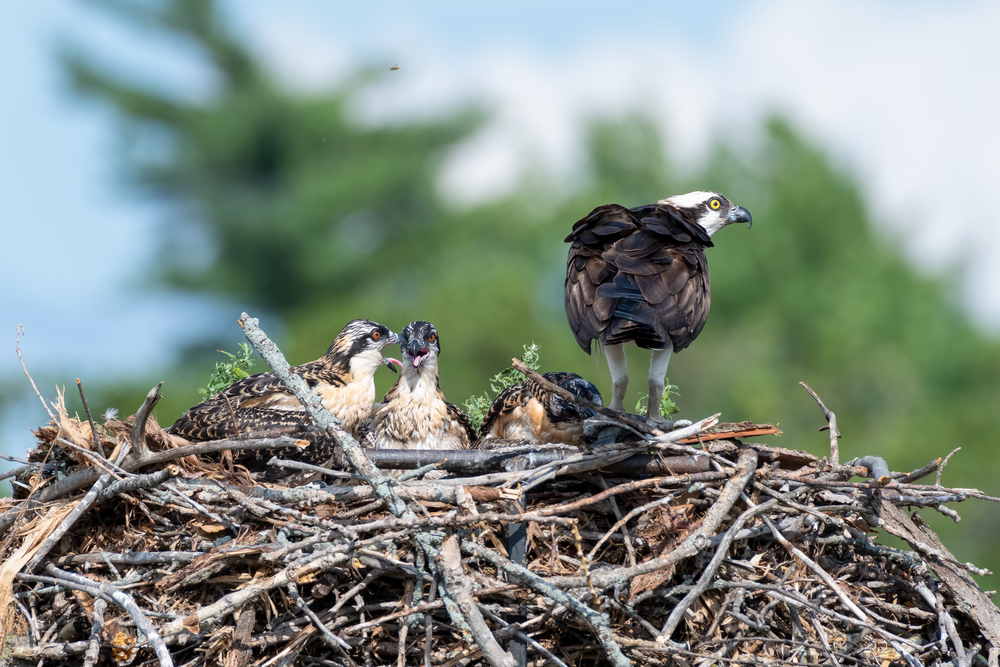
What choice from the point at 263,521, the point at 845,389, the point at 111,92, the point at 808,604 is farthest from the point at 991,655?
the point at 111,92

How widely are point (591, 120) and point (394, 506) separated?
25225 millimetres

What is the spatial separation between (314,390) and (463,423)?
0.90m

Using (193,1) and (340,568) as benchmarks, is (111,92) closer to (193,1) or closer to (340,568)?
(193,1)

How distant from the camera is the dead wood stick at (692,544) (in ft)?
12.0

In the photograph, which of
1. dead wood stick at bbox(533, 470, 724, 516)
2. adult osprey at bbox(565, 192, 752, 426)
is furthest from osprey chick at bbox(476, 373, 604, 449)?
dead wood stick at bbox(533, 470, 724, 516)

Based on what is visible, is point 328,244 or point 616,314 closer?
point 616,314

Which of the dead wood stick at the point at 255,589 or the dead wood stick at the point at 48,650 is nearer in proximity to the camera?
the dead wood stick at the point at 255,589

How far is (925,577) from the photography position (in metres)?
4.23

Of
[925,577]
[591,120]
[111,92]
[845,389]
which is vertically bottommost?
[925,577]

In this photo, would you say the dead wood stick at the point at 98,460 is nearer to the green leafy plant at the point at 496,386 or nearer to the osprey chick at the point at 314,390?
the osprey chick at the point at 314,390

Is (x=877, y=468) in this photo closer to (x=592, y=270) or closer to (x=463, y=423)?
(x=592, y=270)

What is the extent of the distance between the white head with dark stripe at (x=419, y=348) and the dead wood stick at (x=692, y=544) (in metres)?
2.02

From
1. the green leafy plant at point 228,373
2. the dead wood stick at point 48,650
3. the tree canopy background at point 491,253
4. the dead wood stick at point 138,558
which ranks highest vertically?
the tree canopy background at point 491,253

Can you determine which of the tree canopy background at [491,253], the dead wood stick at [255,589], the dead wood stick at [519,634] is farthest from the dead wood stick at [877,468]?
the tree canopy background at [491,253]
